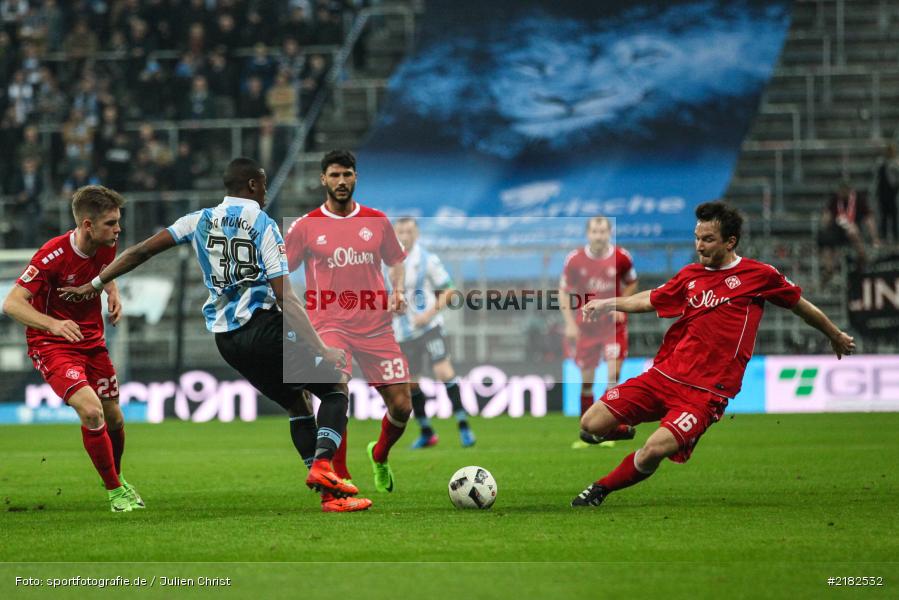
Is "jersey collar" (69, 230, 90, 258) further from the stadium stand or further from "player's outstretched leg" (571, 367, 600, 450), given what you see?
the stadium stand

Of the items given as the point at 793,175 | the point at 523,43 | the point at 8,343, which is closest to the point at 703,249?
the point at 8,343

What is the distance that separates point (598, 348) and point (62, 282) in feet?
23.1

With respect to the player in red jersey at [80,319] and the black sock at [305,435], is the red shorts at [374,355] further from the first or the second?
the player in red jersey at [80,319]

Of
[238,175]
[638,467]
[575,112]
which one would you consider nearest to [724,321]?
[638,467]

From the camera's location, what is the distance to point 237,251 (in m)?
8.35

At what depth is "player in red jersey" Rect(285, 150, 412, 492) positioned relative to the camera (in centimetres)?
923

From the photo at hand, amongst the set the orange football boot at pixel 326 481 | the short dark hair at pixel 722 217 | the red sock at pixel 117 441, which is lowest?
the orange football boot at pixel 326 481

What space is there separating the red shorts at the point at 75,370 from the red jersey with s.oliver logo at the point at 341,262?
55.2 inches

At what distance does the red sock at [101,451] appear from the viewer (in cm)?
860

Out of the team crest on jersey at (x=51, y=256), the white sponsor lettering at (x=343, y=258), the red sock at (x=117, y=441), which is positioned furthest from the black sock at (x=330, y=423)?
the team crest on jersey at (x=51, y=256)

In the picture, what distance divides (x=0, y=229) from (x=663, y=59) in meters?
12.5

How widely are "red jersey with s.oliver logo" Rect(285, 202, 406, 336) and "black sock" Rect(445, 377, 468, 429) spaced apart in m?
5.05

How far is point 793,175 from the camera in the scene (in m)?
24.8

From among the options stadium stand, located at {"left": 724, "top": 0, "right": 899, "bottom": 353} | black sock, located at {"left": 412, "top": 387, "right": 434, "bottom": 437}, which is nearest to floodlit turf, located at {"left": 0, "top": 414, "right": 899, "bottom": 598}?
black sock, located at {"left": 412, "top": 387, "right": 434, "bottom": 437}
